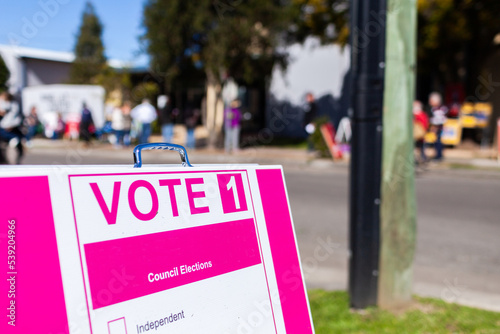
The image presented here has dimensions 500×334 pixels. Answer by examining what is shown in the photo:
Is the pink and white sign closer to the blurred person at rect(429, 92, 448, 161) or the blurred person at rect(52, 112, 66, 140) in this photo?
the blurred person at rect(429, 92, 448, 161)

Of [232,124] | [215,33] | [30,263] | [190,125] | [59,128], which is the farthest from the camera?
[59,128]

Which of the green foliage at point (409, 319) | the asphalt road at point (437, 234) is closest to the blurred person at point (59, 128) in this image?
the asphalt road at point (437, 234)

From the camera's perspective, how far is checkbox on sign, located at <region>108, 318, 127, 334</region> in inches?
52.8

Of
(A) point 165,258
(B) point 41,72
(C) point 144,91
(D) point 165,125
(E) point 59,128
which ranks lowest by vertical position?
(E) point 59,128

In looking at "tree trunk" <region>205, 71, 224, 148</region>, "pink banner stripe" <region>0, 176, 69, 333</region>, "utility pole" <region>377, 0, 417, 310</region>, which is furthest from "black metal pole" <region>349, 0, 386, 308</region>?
"tree trunk" <region>205, 71, 224, 148</region>

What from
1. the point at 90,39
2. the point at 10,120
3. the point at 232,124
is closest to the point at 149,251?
the point at 10,120

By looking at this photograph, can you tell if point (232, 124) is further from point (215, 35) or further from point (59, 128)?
point (59, 128)

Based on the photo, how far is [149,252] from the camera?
1.47m

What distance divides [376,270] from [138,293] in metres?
2.45

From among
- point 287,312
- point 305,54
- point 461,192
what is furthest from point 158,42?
point 287,312

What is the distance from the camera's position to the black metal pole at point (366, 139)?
3.36 metres

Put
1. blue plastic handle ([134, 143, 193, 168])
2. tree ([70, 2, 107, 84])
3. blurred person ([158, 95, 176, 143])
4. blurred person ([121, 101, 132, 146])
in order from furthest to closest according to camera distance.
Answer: tree ([70, 2, 107, 84]) → blurred person ([121, 101, 132, 146]) → blurred person ([158, 95, 176, 143]) → blue plastic handle ([134, 143, 193, 168])

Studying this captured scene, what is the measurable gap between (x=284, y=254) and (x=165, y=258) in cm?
53

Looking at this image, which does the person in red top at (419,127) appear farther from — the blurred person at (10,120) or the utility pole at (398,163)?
the blurred person at (10,120)
